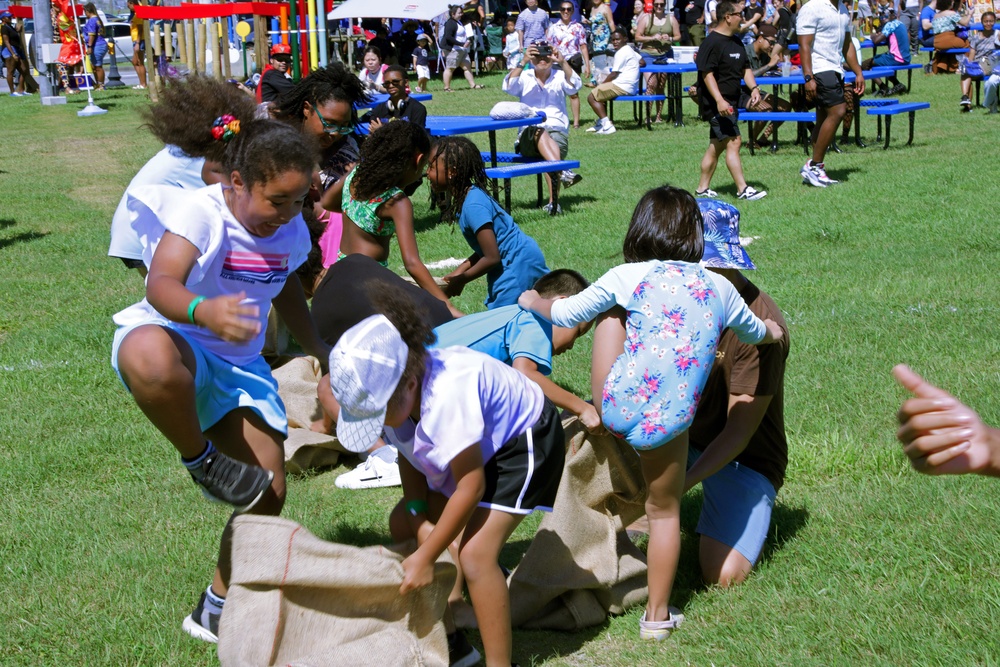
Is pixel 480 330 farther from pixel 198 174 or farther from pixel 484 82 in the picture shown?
pixel 484 82

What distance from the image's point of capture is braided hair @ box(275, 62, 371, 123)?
7.08 m

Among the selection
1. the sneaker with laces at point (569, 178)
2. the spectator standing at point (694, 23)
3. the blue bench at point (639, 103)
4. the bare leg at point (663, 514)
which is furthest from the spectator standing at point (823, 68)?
the spectator standing at point (694, 23)

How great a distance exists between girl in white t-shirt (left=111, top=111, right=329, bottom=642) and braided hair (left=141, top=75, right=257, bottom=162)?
Answer: 0.08 ft

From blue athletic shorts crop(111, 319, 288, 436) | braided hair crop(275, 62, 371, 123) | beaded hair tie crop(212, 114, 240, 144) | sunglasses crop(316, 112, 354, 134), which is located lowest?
blue athletic shorts crop(111, 319, 288, 436)

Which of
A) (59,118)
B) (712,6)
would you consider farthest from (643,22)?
(59,118)

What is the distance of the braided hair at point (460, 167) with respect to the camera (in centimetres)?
573

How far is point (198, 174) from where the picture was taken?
4.12 m

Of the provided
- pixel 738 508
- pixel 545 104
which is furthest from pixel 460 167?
pixel 545 104

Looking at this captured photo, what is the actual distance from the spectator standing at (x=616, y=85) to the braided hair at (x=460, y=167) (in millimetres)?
11465

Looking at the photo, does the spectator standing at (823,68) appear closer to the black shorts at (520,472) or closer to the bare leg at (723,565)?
the bare leg at (723,565)

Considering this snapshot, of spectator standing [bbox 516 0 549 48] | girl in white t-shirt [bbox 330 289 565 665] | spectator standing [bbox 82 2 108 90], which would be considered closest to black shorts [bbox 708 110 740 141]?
girl in white t-shirt [bbox 330 289 565 665]

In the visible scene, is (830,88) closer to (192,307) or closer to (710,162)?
(710,162)

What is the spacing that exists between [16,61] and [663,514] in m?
26.2

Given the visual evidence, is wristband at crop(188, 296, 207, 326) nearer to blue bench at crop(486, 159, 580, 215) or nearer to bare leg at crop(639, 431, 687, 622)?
bare leg at crop(639, 431, 687, 622)
